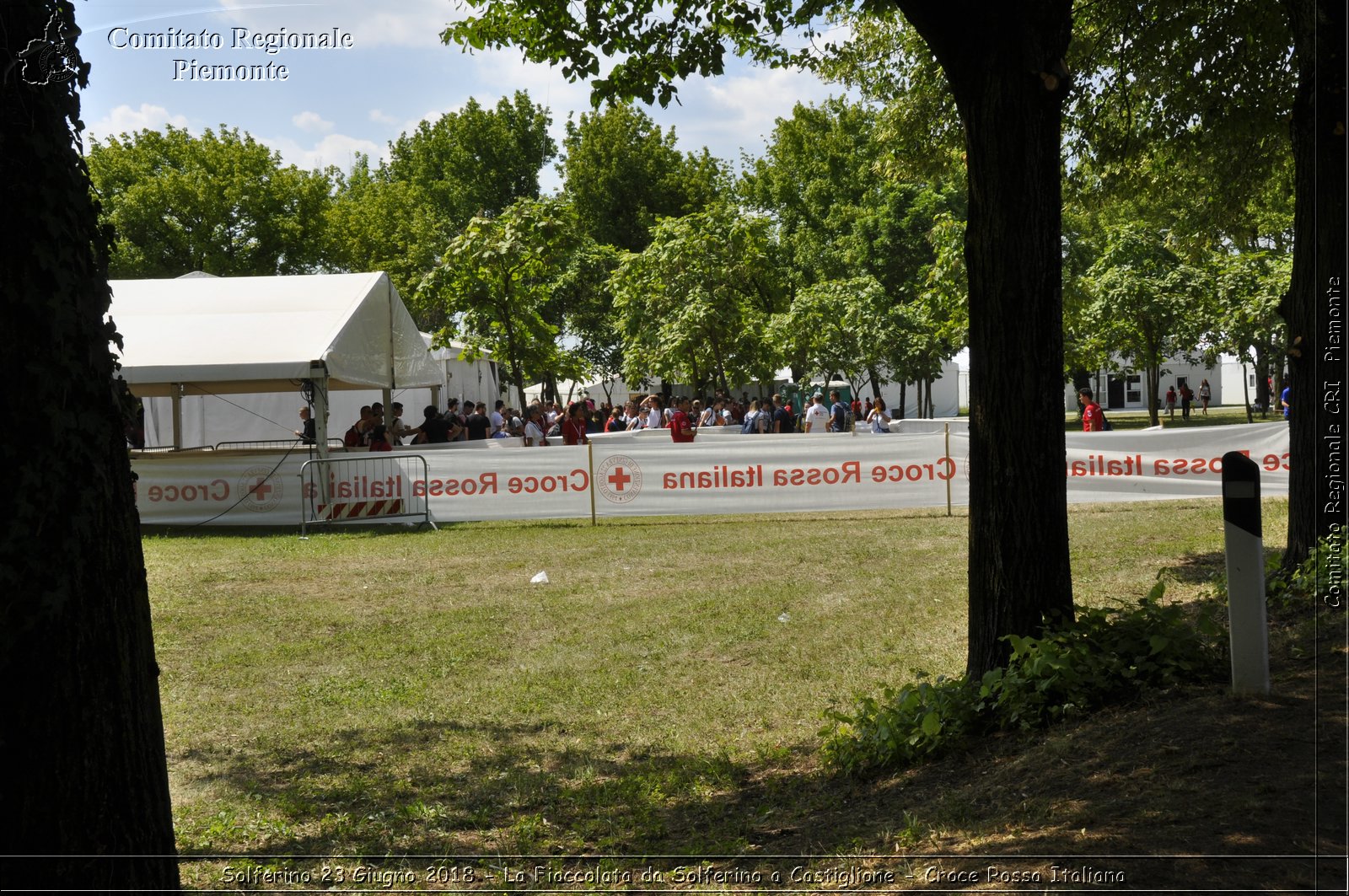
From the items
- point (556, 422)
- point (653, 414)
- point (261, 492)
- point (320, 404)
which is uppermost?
point (320, 404)

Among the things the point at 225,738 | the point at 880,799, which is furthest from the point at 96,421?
the point at 225,738

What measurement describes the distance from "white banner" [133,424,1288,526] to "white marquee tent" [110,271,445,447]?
1924 mm

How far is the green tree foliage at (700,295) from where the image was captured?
34.5m

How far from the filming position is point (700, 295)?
34.3 meters

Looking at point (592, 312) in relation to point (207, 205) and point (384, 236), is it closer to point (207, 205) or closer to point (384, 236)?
point (384, 236)

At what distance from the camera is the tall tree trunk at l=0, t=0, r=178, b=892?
3.18 meters

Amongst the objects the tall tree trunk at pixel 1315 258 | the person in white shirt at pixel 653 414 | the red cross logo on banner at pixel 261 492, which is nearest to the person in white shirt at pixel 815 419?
the person in white shirt at pixel 653 414

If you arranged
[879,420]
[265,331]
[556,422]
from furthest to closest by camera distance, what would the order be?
1. [556,422]
2. [879,420]
3. [265,331]

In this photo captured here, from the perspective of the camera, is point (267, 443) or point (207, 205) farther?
point (207, 205)

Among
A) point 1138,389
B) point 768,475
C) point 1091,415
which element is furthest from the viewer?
point 1138,389

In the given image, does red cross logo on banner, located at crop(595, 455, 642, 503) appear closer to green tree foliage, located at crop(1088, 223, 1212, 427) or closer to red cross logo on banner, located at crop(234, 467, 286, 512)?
red cross logo on banner, located at crop(234, 467, 286, 512)

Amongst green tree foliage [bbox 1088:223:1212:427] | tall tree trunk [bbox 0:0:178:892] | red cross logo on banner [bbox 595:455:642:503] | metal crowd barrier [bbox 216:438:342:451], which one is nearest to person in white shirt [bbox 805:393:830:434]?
red cross logo on banner [bbox 595:455:642:503]

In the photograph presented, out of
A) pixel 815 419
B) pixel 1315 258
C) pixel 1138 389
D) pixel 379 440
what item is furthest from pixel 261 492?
pixel 1138 389

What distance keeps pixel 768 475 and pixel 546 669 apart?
940 centimetres
